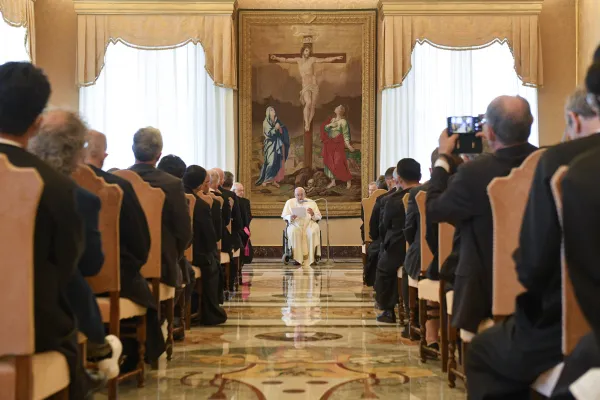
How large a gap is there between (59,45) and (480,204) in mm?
13018

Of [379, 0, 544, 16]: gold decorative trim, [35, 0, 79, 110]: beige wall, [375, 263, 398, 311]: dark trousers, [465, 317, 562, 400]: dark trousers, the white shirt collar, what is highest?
[379, 0, 544, 16]: gold decorative trim

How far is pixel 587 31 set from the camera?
14.5m

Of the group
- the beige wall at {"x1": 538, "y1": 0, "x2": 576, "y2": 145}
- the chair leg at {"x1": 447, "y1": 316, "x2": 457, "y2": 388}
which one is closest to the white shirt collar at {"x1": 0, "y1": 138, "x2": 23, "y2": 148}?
the chair leg at {"x1": 447, "y1": 316, "x2": 457, "y2": 388}

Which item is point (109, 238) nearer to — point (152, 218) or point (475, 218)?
point (152, 218)

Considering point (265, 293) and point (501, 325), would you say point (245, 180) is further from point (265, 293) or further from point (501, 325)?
point (501, 325)

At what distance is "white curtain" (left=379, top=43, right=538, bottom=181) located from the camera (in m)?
14.9

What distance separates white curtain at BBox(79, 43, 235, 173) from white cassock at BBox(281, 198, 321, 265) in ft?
5.62

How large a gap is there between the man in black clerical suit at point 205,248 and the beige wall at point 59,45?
29.1 feet

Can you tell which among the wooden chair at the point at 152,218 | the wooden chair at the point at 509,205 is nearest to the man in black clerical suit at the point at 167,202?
the wooden chair at the point at 152,218

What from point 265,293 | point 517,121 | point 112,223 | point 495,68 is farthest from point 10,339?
point 495,68

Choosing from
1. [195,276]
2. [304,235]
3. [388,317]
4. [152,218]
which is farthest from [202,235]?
[304,235]

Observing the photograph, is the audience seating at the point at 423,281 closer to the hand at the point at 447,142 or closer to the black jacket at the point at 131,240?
the hand at the point at 447,142

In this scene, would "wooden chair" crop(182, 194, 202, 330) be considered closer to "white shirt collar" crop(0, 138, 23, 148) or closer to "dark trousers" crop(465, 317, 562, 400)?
"white shirt collar" crop(0, 138, 23, 148)

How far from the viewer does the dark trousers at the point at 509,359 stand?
7.81ft
